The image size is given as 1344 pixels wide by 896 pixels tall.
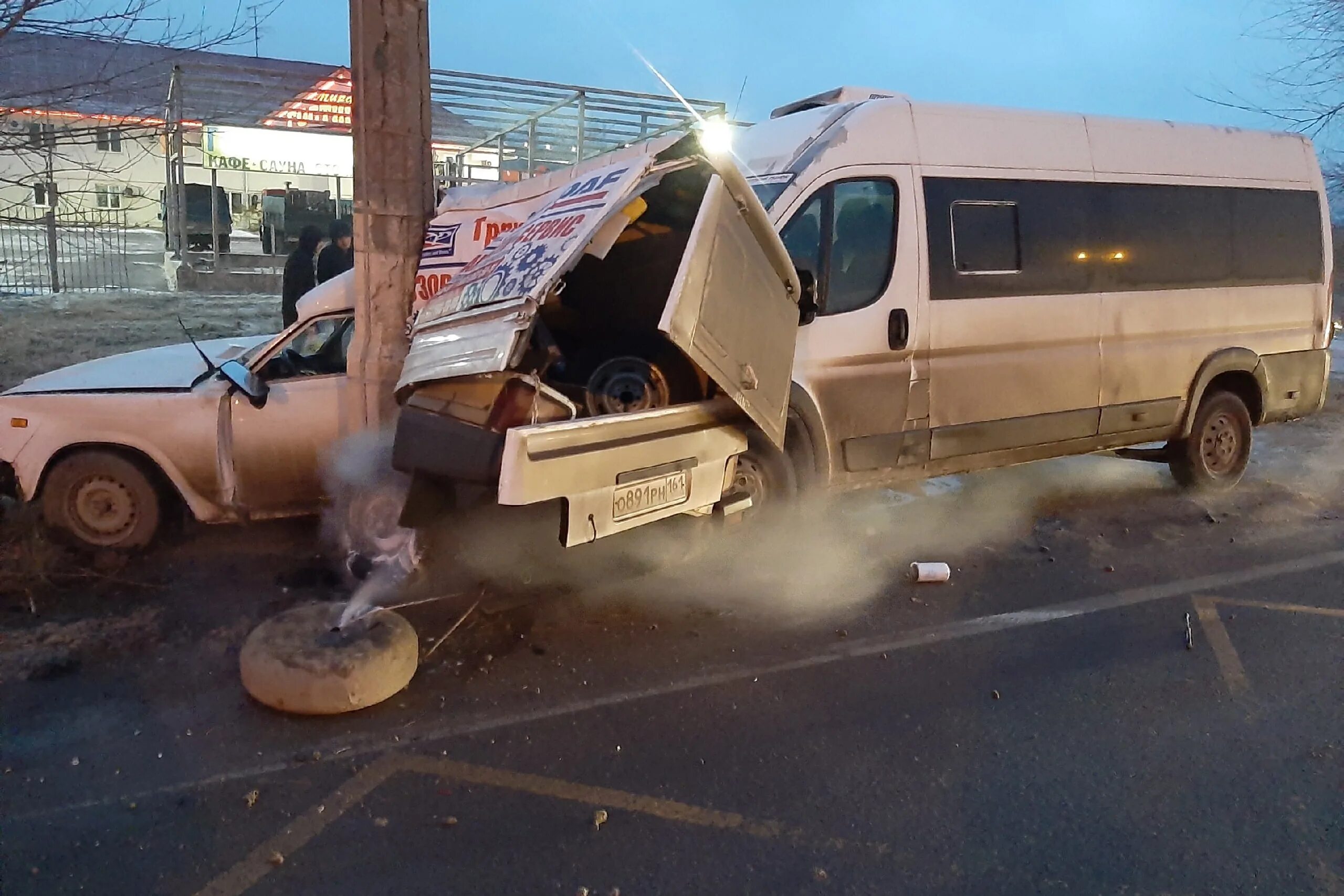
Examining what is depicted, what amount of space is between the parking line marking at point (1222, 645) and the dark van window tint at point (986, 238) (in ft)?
7.49

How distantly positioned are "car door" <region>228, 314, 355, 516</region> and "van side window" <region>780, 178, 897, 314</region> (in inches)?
107

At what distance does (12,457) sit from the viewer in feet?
17.2

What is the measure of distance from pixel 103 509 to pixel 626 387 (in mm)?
2931

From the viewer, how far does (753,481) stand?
5.57m

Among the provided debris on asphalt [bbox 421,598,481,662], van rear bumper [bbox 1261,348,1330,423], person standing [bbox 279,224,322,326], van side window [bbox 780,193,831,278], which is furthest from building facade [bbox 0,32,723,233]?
van rear bumper [bbox 1261,348,1330,423]

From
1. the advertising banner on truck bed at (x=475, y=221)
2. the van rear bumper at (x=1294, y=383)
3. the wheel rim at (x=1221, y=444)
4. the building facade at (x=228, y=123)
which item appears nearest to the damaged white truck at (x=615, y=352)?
the advertising banner on truck bed at (x=475, y=221)

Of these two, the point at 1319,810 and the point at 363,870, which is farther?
the point at 1319,810

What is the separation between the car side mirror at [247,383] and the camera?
17.5 ft

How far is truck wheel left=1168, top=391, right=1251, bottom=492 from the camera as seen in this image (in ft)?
25.0

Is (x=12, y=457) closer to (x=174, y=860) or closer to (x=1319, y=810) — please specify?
(x=174, y=860)

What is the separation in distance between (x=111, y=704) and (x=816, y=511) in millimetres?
3629


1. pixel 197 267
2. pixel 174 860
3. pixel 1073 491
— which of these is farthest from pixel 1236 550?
pixel 197 267

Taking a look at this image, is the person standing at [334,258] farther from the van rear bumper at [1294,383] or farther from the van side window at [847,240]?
the van rear bumper at [1294,383]

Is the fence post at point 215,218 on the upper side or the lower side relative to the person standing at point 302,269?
upper
